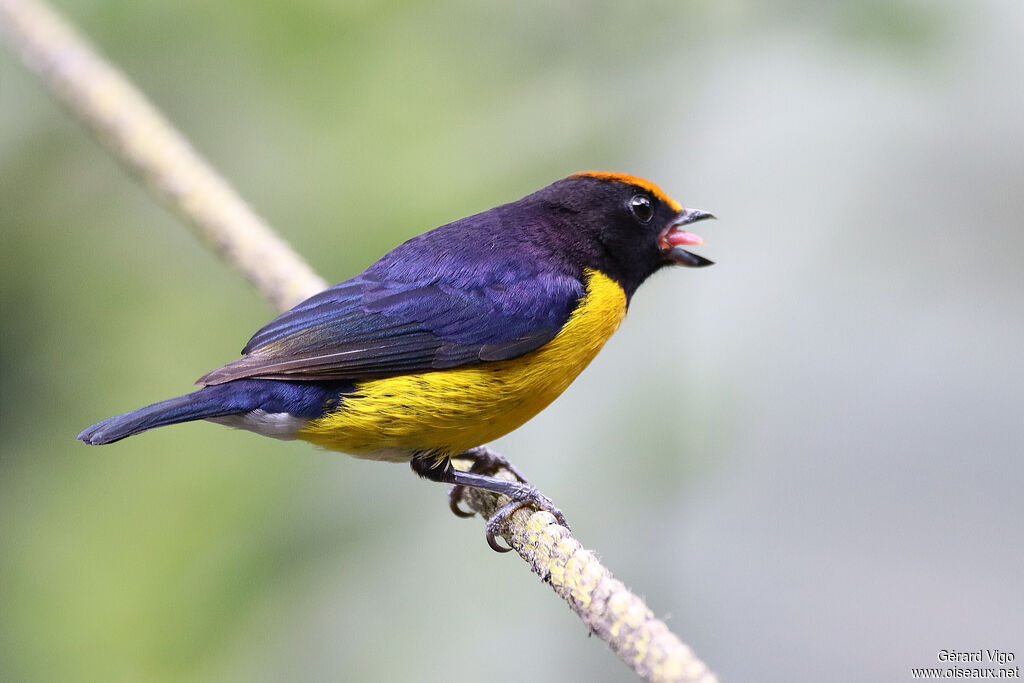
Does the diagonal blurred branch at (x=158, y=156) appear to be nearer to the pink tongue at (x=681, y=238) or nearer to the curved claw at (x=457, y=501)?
the curved claw at (x=457, y=501)

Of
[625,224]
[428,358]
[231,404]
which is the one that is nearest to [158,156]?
[231,404]

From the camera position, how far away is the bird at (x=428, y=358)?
2.56 meters

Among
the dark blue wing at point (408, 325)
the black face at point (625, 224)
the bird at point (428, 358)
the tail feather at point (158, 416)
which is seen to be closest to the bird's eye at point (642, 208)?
the black face at point (625, 224)

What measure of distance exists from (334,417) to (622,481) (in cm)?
79

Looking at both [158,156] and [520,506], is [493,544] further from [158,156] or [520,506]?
[158,156]

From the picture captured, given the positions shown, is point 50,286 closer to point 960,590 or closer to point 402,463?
point 402,463

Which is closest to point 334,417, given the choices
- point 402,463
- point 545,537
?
point 402,463

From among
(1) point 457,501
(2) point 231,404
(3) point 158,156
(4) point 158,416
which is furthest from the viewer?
(3) point 158,156

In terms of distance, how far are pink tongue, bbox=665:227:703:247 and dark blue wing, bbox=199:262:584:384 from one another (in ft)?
1.49

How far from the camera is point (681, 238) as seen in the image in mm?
3051

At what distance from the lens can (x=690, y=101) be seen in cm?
303

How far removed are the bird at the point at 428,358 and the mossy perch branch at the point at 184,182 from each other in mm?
309

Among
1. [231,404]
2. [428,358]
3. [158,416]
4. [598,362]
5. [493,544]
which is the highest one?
[598,362]

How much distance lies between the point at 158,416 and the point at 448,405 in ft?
2.36
